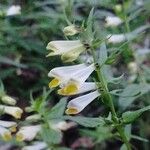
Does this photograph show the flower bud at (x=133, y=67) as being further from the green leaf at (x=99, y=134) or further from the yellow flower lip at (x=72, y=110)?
the yellow flower lip at (x=72, y=110)

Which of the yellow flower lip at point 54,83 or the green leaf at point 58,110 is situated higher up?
the yellow flower lip at point 54,83

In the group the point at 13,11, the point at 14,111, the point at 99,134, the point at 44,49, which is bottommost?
the point at 99,134

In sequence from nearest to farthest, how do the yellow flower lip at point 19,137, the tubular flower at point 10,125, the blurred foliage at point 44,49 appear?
the tubular flower at point 10,125
the yellow flower lip at point 19,137
the blurred foliage at point 44,49

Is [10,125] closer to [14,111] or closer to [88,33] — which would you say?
[14,111]

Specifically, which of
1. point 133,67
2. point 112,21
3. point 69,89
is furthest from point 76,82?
point 133,67

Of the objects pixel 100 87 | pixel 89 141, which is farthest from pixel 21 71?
pixel 100 87

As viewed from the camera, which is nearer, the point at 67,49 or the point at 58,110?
the point at 67,49

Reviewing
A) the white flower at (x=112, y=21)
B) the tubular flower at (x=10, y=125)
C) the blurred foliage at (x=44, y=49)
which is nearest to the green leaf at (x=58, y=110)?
the tubular flower at (x=10, y=125)

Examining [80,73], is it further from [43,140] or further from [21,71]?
[21,71]
